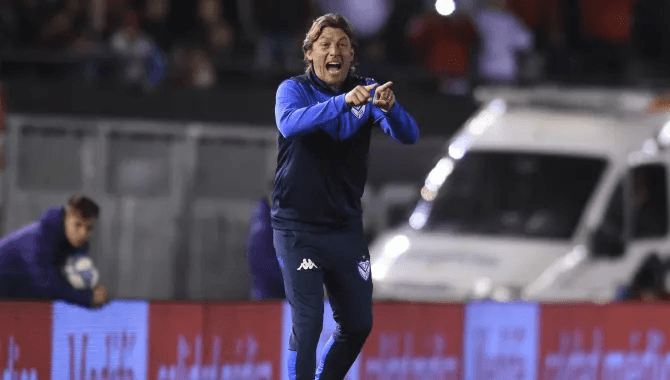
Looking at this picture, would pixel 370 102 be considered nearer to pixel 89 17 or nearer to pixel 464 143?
pixel 464 143

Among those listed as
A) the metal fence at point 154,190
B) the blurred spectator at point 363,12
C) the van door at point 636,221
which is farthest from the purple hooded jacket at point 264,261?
the blurred spectator at point 363,12

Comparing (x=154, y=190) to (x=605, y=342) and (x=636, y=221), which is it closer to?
(x=636, y=221)

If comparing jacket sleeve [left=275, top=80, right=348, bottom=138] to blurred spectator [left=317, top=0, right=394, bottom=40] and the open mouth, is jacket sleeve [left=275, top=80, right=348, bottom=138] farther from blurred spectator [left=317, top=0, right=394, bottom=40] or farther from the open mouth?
blurred spectator [left=317, top=0, right=394, bottom=40]

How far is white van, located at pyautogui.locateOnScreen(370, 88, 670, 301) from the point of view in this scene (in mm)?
12211

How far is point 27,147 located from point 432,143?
4.88m

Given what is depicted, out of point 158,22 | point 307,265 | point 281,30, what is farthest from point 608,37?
point 307,265

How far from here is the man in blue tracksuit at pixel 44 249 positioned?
876 cm

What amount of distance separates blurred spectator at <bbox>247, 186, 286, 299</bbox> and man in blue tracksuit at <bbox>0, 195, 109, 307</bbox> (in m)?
1.45

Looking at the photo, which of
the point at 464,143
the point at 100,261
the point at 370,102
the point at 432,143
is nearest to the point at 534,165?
the point at 464,143

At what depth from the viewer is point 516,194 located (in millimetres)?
13344

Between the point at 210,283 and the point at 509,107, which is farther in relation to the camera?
the point at 210,283

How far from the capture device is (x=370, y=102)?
6.53m

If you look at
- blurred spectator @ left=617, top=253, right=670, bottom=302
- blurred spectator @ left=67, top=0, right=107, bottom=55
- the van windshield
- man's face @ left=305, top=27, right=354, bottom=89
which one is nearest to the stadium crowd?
blurred spectator @ left=67, top=0, right=107, bottom=55

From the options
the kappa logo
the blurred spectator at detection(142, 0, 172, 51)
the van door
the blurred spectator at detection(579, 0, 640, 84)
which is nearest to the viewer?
the kappa logo
